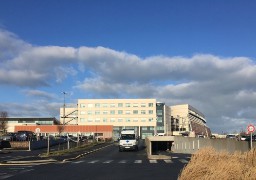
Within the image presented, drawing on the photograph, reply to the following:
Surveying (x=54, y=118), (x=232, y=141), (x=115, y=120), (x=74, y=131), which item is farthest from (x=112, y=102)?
(x=232, y=141)

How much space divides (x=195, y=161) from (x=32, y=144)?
47.8m

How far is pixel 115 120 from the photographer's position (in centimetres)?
15375

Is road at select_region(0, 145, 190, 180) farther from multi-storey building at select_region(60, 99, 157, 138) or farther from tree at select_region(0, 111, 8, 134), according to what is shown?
multi-storey building at select_region(60, 99, 157, 138)

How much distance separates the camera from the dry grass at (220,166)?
11453 millimetres

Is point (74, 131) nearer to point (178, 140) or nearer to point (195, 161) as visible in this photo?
point (178, 140)

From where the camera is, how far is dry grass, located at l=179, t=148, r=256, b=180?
1145cm

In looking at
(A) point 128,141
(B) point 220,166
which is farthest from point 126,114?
(B) point 220,166

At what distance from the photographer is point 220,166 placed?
11.9 meters

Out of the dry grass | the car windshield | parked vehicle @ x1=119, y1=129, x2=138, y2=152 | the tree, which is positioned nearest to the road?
the dry grass

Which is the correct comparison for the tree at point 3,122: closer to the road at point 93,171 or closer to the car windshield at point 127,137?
the car windshield at point 127,137

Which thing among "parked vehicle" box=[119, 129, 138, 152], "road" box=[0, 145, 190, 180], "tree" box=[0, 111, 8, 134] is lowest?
"road" box=[0, 145, 190, 180]

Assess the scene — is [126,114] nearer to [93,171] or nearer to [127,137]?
[127,137]

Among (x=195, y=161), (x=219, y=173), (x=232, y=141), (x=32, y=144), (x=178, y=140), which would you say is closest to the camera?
(x=219, y=173)

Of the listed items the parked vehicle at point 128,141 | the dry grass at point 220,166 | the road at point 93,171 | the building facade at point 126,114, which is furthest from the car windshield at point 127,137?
the building facade at point 126,114
